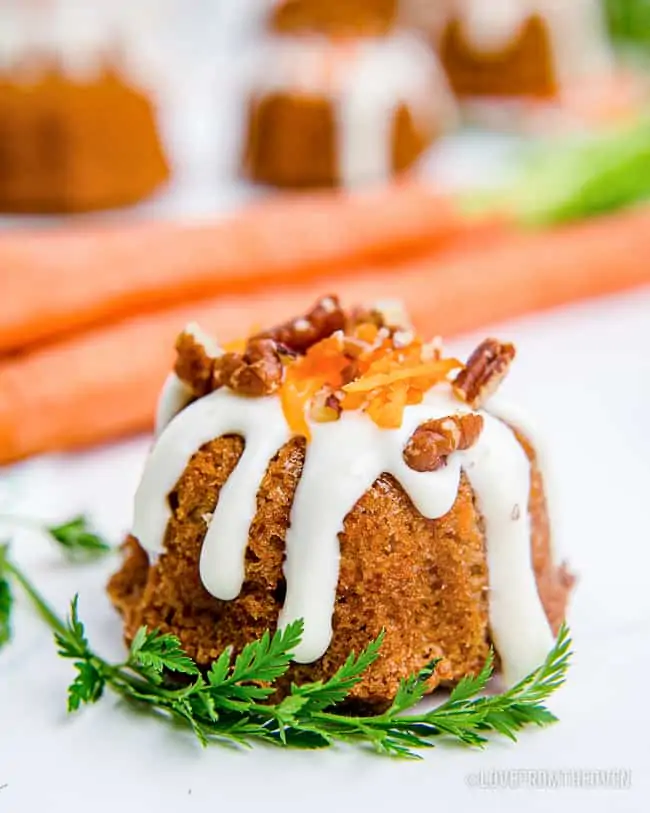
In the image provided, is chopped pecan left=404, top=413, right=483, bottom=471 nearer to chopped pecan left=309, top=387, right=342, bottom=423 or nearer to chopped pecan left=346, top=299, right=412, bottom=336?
chopped pecan left=309, top=387, right=342, bottom=423

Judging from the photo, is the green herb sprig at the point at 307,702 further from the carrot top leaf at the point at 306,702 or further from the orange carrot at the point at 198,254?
the orange carrot at the point at 198,254

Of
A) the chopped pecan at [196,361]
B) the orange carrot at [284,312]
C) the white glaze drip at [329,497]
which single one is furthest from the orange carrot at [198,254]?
the white glaze drip at [329,497]

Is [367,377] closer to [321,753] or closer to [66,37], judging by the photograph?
[321,753]

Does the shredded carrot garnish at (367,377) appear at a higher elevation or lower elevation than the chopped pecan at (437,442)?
higher

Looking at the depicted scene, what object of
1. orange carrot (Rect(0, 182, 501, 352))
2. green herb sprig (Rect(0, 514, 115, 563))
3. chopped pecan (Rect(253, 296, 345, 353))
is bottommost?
green herb sprig (Rect(0, 514, 115, 563))

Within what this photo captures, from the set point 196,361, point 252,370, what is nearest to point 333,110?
point 196,361

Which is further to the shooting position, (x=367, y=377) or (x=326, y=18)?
(x=326, y=18)

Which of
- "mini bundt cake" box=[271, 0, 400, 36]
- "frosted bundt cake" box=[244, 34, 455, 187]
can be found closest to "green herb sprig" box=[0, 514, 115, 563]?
"frosted bundt cake" box=[244, 34, 455, 187]
